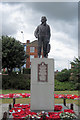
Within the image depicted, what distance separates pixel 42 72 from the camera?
25.8ft

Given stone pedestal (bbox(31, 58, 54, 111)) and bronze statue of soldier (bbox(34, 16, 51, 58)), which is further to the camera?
bronze statue of soldier (bbox(34, 16, 51, 58))

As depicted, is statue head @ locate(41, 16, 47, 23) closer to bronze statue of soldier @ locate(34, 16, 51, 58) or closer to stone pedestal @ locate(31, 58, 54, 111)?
bronze statue of soldier @ locate(34, 16, 51, 58)

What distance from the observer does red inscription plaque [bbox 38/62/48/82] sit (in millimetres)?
7816

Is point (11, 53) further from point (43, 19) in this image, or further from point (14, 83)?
point (43, 19)

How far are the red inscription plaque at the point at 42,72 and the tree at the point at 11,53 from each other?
1614cm

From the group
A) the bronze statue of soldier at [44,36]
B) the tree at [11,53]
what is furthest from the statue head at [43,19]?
the tree at [11,53]

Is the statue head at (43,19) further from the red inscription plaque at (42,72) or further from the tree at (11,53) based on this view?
the tree at (11,53)

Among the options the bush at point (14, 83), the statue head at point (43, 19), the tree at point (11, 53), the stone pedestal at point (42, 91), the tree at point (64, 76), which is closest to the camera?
the stone pedestal at point (42, 91)

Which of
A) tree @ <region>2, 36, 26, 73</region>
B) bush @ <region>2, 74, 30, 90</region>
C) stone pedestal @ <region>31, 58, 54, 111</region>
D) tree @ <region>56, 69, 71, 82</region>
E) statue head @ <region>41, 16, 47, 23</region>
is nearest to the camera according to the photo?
stone pedestal @ <region>31, 58, 54, 111</region>

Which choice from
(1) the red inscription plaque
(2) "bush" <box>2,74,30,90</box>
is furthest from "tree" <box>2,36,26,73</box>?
(1) the red inscription plaque

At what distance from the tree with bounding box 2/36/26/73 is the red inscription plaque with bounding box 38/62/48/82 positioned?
16.1 m

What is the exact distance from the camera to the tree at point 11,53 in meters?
24.2

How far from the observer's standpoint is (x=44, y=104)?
7773 mm

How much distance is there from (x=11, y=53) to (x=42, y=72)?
17.5 meters
